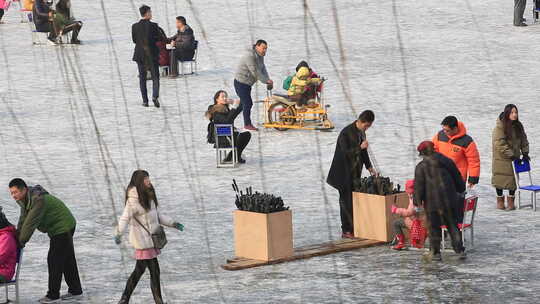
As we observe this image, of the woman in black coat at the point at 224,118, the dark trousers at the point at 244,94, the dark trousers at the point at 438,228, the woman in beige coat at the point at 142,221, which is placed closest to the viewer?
the woman in beige coat at the point at 142,221

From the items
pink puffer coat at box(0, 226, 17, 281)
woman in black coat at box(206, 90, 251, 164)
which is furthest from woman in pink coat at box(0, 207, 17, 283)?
woman in black coat at box(206, 90, 251, 164)

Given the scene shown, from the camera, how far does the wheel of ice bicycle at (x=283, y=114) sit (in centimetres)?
2186

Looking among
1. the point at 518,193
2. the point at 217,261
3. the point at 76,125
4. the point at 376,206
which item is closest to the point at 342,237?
the point at 376,206

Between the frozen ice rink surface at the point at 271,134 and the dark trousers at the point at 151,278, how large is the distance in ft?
1.50

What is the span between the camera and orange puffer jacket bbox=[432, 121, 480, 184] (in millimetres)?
14289

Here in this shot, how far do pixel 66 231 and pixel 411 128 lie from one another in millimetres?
10172

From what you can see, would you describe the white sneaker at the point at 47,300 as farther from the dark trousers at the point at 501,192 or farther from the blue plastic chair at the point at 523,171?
the blue plastic chair at the point at 523,171

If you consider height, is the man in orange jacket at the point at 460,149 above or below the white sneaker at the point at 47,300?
above

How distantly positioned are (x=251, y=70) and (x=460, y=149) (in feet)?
24.8

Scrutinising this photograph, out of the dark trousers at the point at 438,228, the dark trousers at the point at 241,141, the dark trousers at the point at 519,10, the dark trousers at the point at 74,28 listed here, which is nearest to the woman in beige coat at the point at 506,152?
the dark trousers at the point at 438,228

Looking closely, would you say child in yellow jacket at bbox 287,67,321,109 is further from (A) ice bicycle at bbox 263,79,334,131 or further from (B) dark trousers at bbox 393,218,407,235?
(B) dark trousers at bbox 393,218,407,235

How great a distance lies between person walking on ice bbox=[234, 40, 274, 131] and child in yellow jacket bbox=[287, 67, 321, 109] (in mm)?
403

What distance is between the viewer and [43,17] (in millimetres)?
29078

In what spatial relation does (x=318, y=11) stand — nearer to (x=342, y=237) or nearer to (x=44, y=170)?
(x=44, y=170)
